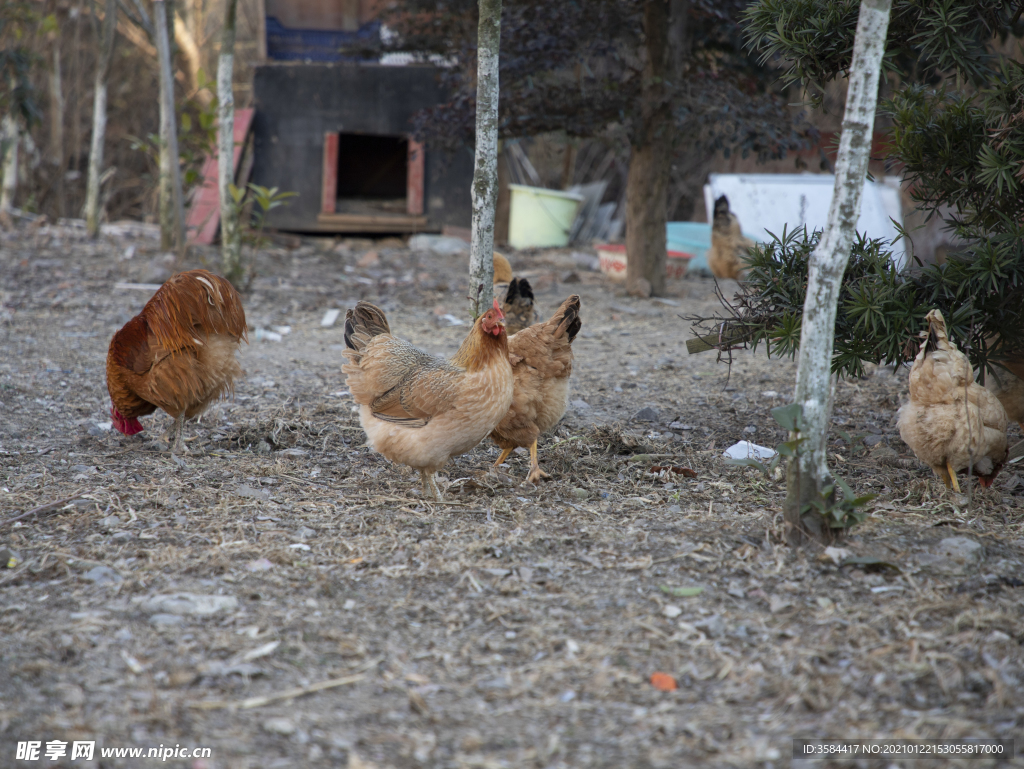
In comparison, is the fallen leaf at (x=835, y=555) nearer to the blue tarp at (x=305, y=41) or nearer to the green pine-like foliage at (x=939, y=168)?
the green pine-like foliage at (x=939, y=168)

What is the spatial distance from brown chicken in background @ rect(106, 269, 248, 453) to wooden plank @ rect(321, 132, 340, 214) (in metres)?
7.97

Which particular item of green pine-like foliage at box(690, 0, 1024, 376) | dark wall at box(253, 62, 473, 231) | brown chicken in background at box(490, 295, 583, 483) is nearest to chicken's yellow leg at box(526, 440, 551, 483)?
brown chicken in background at box(490, 295, 583, 483)

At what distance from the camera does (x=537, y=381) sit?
14.2 feet

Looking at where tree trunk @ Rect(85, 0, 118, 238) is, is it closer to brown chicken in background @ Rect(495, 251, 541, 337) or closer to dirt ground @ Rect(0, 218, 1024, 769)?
dirt ground @ Rect(0, 218, 1024, 769)

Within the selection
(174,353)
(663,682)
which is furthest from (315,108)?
(663,682)

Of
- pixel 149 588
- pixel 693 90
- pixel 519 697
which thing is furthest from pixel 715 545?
pixel 693 90

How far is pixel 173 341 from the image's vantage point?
4.57m

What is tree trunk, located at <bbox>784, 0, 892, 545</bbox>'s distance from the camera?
288cm

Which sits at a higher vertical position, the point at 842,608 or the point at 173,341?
the point at 173,341

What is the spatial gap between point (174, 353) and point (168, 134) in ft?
20.9

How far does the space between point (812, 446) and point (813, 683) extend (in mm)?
1014

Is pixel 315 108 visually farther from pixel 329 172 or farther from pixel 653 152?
pixel 653 152

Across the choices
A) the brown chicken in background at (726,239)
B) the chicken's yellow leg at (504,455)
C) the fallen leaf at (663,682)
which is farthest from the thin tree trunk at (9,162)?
the fallen leaf at (663,682)

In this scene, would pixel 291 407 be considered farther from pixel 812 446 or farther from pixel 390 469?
pixel 812 446
